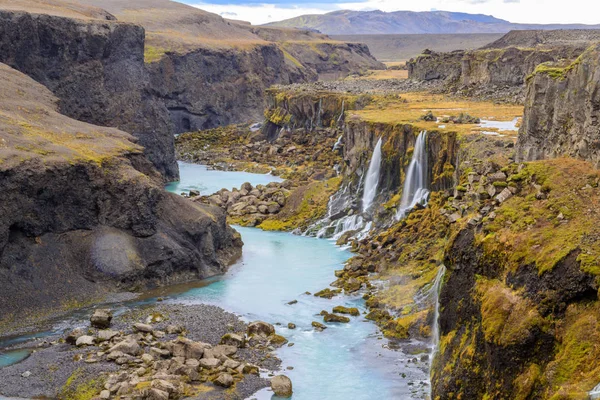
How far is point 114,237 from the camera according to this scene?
1965 inches

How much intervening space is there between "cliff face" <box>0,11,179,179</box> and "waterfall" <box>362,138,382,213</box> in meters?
30.2

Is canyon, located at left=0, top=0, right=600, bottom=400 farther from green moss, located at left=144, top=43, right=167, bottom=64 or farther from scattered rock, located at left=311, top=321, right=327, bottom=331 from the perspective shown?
green moss, located at left=144, top=43, right=167, bottom=64

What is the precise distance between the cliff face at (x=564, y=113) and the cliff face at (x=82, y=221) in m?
24.2

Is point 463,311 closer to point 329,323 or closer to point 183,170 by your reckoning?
point 329,323

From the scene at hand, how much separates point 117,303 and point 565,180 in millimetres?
27533

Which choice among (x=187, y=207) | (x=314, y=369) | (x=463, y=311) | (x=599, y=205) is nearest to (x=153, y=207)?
(x=187, y=207)

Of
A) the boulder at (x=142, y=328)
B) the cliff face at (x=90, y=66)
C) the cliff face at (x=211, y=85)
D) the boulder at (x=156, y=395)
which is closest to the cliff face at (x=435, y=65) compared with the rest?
the cliff face at (x=211, y=85)

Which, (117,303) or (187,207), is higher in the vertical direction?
(187,207)

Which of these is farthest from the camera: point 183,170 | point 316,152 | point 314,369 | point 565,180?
point 183,170

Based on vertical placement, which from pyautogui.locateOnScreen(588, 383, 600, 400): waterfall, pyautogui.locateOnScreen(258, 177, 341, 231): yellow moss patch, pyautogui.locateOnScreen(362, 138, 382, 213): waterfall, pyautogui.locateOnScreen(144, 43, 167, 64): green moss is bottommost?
pyautogui.locateOnScreen(258, 177, 341, 231): yellow moss patch

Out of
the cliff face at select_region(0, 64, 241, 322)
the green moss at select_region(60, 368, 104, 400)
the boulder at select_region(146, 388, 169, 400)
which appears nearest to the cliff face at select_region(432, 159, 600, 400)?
the boulder at select_region(146, 388, 169, 400)

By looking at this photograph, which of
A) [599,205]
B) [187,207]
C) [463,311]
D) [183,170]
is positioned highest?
[599,205]

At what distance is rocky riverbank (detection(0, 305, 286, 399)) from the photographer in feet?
107

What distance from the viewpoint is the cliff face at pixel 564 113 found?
1192 inches
